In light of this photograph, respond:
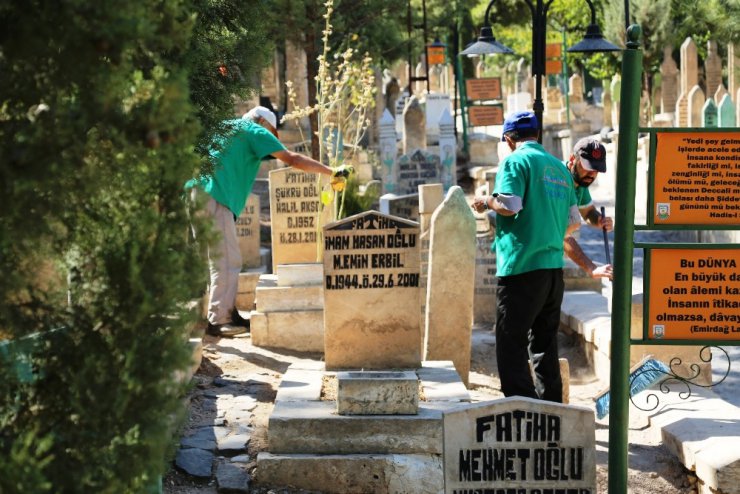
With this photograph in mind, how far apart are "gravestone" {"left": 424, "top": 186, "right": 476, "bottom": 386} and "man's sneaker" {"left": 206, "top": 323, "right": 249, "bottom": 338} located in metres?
1.93

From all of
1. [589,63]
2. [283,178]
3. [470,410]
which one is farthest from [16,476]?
[589,63]

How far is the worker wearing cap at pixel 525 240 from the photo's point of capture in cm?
622

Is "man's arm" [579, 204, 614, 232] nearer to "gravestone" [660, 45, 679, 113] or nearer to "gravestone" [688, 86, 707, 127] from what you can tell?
"gravestone" [688, 86, 707, 127]

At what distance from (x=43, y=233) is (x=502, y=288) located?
3.97 metres

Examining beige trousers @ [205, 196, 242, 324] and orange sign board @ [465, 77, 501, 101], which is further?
orange sign board @ [465, 77, 501, 101]

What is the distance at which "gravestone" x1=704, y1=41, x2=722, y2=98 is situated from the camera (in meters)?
31.3

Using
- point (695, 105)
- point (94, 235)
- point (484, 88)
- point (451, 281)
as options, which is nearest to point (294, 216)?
point (451, 281)

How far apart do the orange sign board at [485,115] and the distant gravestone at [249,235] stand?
1116 cm

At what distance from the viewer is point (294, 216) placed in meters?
10.9

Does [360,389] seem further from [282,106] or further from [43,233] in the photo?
[282,106]

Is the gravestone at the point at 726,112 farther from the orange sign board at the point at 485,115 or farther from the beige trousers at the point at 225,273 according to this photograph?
the beige trousers at the point at 225,273

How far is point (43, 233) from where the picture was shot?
2.71 meters

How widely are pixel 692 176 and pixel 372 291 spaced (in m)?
3.00

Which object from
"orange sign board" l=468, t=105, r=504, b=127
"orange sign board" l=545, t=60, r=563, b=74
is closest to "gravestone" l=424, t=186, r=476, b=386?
"orange sign board" l=468, t=105, r=504, b=127
